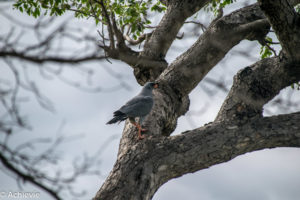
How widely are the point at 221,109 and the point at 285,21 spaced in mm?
1287

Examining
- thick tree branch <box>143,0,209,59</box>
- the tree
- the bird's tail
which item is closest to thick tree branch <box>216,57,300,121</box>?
the tree

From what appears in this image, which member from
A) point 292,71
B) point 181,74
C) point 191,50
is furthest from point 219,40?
point 292,71

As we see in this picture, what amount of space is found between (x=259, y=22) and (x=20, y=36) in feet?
13.0

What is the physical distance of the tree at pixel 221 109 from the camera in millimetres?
3549

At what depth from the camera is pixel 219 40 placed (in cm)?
503

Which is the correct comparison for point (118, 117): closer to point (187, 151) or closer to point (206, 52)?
point (187, 151)

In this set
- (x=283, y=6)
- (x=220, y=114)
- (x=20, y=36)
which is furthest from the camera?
(x=220, y=114)

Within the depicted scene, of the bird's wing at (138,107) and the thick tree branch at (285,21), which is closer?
the thick tree branch at (285,21)

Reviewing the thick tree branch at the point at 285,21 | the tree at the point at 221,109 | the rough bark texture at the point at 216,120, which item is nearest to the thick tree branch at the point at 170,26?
the tree at the point at 221,109

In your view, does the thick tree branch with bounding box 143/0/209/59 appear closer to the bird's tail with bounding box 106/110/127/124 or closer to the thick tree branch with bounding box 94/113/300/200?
the bird's tail with bounding box 106/110/127/124

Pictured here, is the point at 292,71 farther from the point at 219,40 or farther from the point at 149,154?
the point at 149,154

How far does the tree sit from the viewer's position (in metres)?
3.55

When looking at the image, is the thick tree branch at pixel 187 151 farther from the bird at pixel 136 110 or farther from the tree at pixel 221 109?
the bird at pixel 136 110

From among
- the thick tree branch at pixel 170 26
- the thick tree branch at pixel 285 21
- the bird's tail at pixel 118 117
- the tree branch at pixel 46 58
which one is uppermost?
the thick tree branch at pixel 170 26
